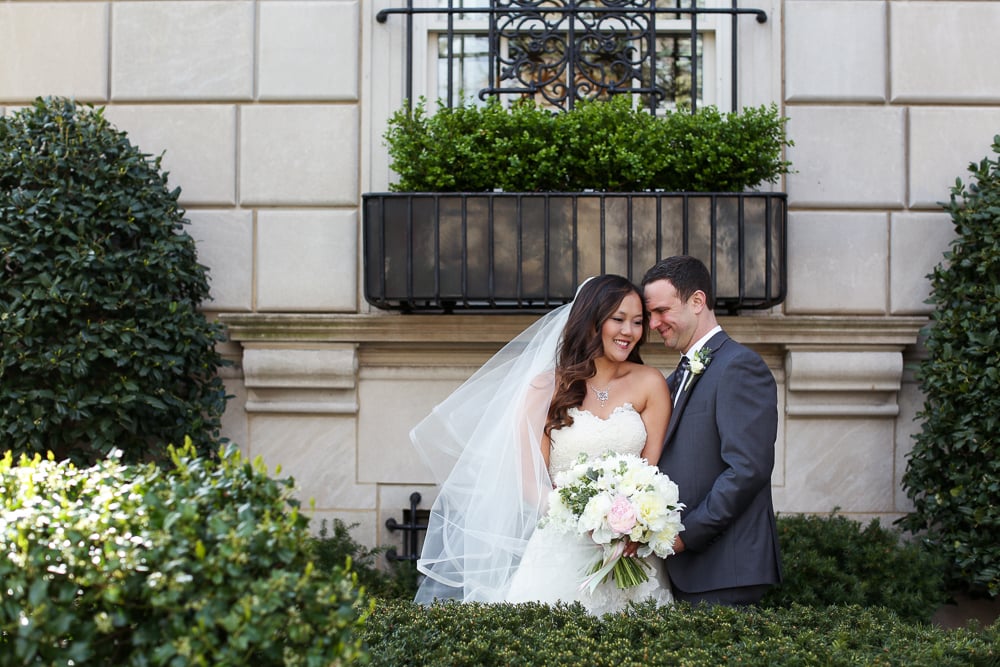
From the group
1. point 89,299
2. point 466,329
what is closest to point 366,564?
point 466,329

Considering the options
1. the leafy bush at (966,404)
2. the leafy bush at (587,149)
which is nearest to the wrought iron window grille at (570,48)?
the leafy bush at (587,149)

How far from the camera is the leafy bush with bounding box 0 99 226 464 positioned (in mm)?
5547

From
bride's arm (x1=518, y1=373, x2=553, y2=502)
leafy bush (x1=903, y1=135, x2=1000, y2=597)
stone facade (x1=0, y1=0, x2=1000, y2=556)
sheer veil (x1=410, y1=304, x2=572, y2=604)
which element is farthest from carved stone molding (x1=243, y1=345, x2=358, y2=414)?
leafy bush (x1=903, y1=135, x2=1000, y2=597)

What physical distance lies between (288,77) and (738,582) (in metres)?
4.27

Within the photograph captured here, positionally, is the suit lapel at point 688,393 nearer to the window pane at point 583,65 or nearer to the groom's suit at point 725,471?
the groom's suit at point 725,471

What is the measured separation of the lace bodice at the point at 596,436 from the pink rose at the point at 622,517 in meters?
0.58

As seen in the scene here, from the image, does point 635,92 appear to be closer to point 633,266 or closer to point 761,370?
point 633,266

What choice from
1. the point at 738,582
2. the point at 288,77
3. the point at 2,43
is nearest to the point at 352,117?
the point at 288,77

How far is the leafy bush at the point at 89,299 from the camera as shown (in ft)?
18.2

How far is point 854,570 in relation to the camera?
18.1 feet

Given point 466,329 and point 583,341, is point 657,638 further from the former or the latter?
point 466,329

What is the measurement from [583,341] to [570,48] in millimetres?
2501

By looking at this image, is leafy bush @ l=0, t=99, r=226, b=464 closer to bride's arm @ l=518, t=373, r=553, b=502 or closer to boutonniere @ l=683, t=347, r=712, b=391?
bride's arm @ l=518, t=373, r=553, b=502

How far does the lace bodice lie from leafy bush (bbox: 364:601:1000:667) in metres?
0.74
